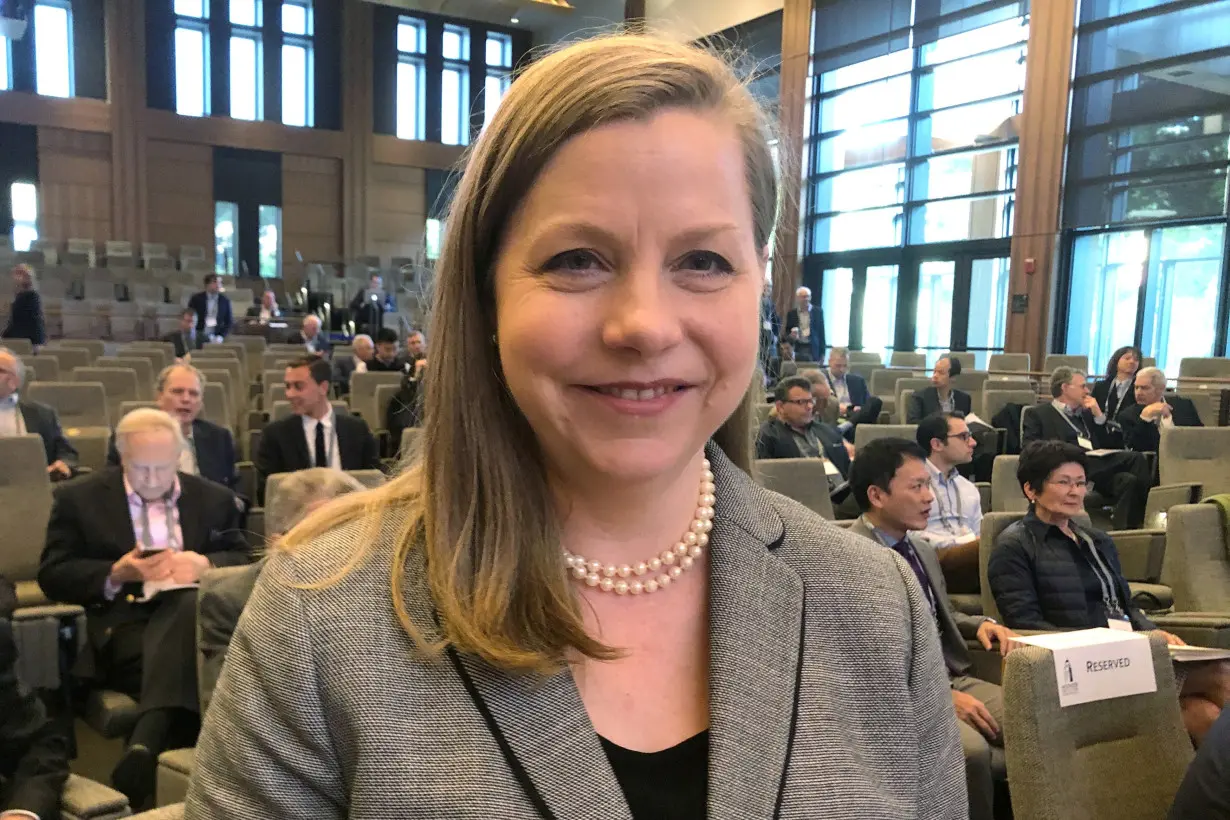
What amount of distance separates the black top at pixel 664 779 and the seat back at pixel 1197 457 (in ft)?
17.3

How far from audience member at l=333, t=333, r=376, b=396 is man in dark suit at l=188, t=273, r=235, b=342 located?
8.52ft

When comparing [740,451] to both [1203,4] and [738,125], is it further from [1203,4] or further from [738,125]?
[1203,4]

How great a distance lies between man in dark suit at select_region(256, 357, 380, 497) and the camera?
447 centimetres

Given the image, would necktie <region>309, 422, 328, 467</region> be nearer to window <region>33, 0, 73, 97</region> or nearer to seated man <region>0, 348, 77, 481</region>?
seated man <region>0, 348, 77, 481</region>

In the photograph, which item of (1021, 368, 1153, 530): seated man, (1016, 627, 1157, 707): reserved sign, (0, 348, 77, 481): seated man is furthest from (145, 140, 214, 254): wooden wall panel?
(1016, 627, 1157, 707): reserved sign

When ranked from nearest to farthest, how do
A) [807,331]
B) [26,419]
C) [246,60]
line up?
1. [26,419]
2. [807,331]
3. [246,60]

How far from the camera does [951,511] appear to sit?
4020 mm

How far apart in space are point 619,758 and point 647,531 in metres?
0.19

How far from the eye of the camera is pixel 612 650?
71cm

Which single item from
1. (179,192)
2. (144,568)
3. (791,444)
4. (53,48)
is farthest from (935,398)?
(53,48)

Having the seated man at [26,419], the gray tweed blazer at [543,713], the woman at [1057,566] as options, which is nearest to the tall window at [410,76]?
the seated man at [26,419]

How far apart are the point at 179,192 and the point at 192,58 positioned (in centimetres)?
227

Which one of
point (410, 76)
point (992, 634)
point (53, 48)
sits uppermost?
point (410, 76)

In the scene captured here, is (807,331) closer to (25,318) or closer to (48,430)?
(48,430)
